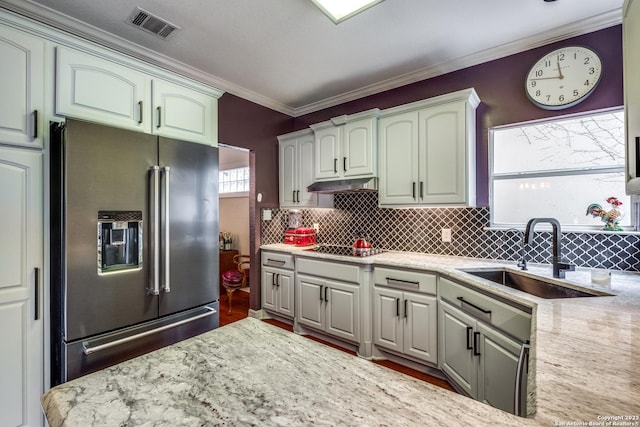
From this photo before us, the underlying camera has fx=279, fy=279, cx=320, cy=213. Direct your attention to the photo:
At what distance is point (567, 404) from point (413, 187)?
215 cm

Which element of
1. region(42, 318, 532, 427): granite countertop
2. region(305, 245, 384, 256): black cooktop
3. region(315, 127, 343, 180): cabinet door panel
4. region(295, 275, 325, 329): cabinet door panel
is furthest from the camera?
region(315, 127, 343, 180): cabinet door panel

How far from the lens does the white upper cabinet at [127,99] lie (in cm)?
166

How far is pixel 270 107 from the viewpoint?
11.8ft

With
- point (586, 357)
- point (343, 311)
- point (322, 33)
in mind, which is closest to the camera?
point (586, 357)

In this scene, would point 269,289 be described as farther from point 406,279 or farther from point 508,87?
point 508,87

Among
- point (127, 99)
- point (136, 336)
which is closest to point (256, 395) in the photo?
point (136, 336)

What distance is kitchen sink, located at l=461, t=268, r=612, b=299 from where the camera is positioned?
1546 millimetres

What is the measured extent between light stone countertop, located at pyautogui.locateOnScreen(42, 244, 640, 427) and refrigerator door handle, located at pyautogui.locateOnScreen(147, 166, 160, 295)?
3.59ft

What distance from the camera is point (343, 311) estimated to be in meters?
2.66

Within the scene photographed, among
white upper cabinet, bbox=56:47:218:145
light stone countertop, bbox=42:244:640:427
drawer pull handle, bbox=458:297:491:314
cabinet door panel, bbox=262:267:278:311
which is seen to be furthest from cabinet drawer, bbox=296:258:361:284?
light stone countertop, bbox=42:244:640:427

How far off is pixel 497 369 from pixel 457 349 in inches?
15.5

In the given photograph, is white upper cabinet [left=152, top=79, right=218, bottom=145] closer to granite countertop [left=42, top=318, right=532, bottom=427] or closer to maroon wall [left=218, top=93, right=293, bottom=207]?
maroon wall [left=218, top=93, right=293, bottom=207]

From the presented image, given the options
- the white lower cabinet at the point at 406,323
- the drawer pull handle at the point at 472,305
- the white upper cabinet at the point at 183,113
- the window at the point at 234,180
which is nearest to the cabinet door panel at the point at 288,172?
the white upper cabinet at the point at 183,113

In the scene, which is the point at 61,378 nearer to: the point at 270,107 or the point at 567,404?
the point at 567,404
